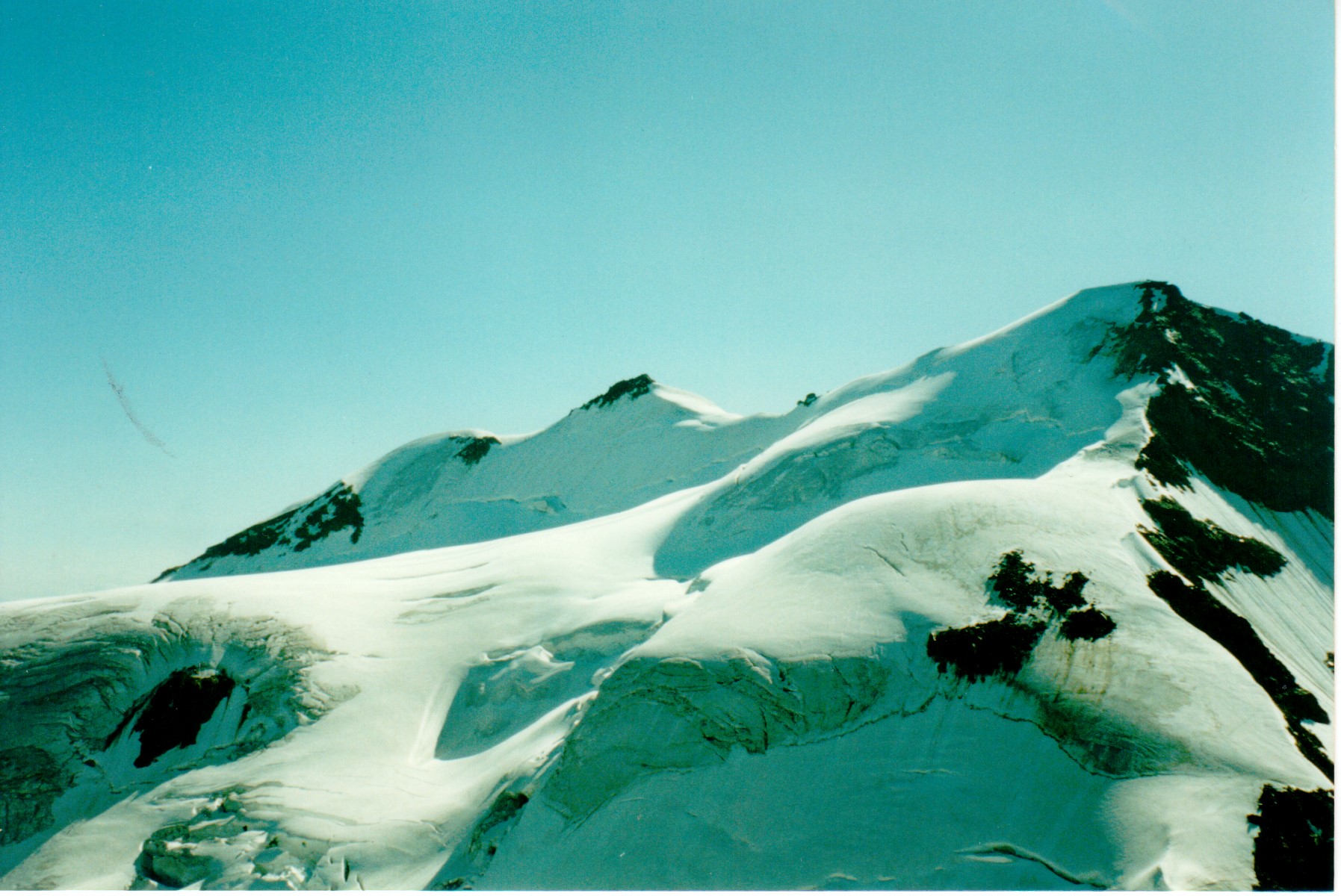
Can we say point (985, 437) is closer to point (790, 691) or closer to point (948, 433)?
point (948, 433)

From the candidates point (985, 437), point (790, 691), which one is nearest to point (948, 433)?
point (985, 437)

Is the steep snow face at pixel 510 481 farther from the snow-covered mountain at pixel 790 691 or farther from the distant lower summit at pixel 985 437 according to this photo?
the snow-covered mountain at pixel 790 691

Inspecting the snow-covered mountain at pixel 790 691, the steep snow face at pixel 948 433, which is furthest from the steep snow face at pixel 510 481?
the snow-covered mountain at pixel 790 691

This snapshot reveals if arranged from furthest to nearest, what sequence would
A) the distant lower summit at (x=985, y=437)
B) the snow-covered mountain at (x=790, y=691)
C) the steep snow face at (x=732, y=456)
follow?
the steep snow face at (x=732, y=456)
the distant lower summit at (x=985, y=437)
the snow-covered mountain at (x=790, y=691)

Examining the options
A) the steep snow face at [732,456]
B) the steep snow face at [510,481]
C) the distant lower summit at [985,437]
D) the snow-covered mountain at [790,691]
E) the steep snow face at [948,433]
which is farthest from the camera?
the steep snow face at [510,481]

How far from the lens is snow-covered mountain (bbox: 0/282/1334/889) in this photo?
1297 cm

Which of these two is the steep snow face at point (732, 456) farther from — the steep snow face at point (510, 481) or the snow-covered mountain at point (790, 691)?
the snow-covered mountain at point (790, 691)

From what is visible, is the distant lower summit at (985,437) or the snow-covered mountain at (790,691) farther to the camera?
the distant lower summit at (985,437)

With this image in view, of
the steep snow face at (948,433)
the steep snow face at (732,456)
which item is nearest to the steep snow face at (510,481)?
the steep snow face at (732,456)

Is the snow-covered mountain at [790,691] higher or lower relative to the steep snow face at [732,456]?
lower

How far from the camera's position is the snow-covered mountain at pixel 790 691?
13.0 metres

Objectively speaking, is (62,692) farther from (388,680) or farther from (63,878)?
(388,680)

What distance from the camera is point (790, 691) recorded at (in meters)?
15.7

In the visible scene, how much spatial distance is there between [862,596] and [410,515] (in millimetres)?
61907
